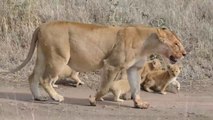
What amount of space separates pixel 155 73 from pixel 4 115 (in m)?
3.65

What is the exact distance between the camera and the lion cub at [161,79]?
1212cm

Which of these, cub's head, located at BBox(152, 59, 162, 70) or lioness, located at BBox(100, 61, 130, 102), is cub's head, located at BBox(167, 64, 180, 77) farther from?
lioness, located at BBox(100, 61, 130, 102)

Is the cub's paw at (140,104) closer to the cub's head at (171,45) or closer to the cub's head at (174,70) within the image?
the cub's head at (171,45)

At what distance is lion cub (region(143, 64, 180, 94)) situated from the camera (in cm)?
1212

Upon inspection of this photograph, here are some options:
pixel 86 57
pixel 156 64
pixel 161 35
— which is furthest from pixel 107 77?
pixel 156 64

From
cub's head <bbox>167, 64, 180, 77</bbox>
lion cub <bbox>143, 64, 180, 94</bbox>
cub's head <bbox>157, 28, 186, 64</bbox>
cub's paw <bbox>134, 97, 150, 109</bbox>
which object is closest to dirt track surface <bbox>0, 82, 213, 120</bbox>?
cub's paw <bbox>134, 97, 150, 109</bbox>

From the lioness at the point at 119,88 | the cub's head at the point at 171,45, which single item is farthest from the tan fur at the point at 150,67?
the cub's head at the point at 171,45

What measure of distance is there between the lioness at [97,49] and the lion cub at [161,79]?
1.43 metres

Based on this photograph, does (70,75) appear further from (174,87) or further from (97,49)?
(174,87)

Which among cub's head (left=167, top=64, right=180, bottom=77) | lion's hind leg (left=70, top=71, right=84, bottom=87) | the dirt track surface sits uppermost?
cub's head (left=167, top=64, right=180, bottom=77)

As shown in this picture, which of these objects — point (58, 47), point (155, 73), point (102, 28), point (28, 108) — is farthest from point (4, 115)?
point (155, 73)

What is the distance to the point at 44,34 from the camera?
10430 millimetres

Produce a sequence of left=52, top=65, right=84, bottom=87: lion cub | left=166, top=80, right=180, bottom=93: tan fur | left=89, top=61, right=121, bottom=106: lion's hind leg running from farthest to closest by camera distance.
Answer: left=166, top=80, right=180, bottom=93: tan fur < left=52, top=65, right=84, bottom=87: lion cub < left=89, top=61, right=121, bottom=106: lion's hind leg

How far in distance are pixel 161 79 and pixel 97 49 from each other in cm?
206
